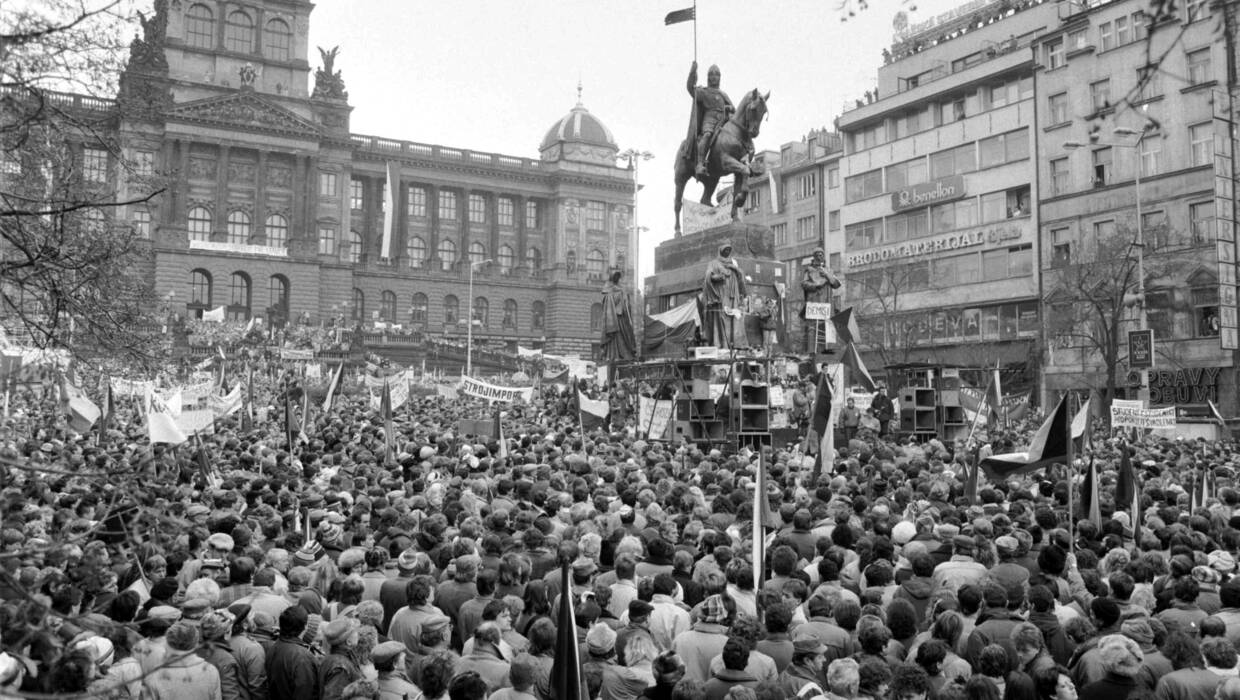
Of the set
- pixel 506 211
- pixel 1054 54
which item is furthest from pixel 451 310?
pixel 1054 54

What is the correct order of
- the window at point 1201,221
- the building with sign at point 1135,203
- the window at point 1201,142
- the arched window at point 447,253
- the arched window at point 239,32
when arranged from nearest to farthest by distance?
the building with sign at point 1135,203, the window at point 1201,221, the window at point 1201,142, the arched window at point 239,32, the arched window at point 447,253

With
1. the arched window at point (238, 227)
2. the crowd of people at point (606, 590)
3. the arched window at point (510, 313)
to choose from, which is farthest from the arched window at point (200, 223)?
the crowd of people at point (606, 590)

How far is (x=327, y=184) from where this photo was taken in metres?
86.1

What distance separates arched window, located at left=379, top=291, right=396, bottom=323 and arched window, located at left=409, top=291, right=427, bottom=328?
1.50m

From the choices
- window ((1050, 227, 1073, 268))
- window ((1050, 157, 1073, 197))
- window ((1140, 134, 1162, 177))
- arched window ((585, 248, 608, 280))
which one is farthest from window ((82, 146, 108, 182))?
arched window ((585, 248, 608, 280))

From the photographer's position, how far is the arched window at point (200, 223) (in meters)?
80.3

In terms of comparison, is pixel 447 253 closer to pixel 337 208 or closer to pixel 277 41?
pixel 337 208

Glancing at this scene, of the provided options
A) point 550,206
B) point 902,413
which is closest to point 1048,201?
point 902,413

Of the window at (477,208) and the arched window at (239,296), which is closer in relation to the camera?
the arched window at (239,296)

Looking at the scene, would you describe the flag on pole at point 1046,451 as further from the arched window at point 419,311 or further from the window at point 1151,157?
the arched window at point 419,311

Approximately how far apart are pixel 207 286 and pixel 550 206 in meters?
33.5

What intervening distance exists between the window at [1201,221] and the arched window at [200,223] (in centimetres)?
6638

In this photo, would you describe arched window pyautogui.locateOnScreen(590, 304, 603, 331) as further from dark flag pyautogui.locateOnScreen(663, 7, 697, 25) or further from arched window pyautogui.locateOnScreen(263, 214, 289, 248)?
dark flag pyautogui.locateOnScreen(663, 7, 697, 25)

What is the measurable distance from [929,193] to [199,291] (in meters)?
54.0
